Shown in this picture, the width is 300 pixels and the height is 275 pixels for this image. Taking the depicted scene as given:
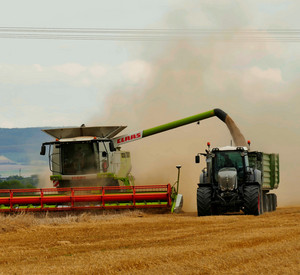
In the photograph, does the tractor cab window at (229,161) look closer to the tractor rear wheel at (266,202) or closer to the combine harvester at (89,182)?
the combine harvester at (89,182)

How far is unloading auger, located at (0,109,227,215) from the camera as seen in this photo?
20.9 meters

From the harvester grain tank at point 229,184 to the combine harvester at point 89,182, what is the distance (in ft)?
4.00

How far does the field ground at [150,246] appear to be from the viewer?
931 centimetres

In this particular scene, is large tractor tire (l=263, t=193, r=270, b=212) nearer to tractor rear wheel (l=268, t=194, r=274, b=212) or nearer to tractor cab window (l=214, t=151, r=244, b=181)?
tractor rear wheel (l=268, t=194, r=274, b=212)

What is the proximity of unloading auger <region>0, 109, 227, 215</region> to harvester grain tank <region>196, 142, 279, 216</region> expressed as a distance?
1.12m

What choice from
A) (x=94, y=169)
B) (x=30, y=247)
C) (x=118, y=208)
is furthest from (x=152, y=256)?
(x=94, y=169)

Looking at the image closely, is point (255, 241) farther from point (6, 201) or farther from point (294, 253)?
point (6, 201)

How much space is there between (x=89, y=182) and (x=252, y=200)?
6.51 metres

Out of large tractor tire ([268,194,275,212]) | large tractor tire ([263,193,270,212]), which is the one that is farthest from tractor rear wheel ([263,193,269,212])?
large tractor tire ([268,194,275,212])

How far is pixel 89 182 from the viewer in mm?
23812

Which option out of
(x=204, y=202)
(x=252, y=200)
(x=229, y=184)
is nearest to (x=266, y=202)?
(x=229, y=184)

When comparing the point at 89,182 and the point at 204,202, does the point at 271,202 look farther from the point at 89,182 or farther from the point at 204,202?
the point at 89,182

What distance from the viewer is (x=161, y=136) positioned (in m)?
35.5

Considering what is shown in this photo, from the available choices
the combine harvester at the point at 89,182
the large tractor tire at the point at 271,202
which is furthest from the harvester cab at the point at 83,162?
the large tractor tire at the point at 271,202
